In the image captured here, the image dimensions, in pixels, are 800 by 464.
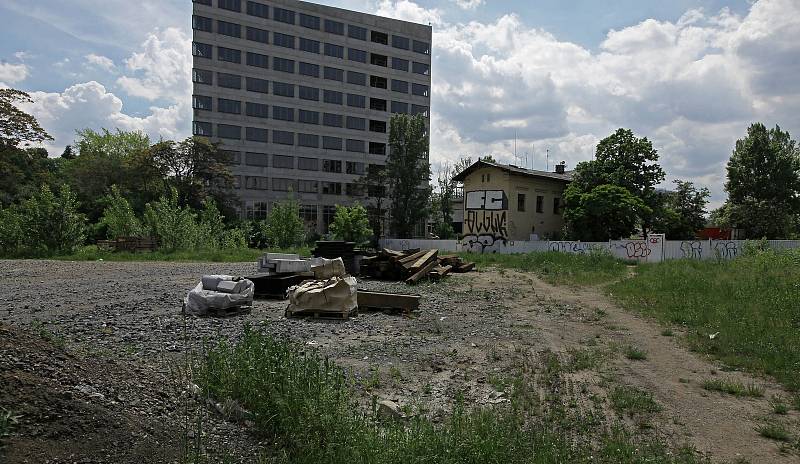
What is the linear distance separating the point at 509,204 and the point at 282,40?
1652 inches

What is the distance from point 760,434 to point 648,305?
26.8ft

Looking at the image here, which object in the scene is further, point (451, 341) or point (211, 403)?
point (451, 341)

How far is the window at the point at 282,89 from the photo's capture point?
2576 inches

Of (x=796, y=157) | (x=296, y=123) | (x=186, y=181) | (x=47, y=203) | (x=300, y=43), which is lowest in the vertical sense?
(x=47, y=203)

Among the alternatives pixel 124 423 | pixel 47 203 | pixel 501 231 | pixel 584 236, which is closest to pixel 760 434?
pixel 124 423

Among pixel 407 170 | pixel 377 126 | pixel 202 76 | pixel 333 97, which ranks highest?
pixel 202 76

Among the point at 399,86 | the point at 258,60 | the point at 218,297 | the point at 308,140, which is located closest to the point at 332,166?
the point at 308,140

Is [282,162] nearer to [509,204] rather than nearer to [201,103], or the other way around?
[201,103]

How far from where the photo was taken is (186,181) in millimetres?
47188

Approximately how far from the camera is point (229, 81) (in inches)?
2462

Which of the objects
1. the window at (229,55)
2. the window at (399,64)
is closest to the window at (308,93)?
the window at (229,55)

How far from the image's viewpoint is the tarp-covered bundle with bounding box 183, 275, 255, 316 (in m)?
10.1

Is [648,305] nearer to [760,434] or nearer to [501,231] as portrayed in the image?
[760,434]

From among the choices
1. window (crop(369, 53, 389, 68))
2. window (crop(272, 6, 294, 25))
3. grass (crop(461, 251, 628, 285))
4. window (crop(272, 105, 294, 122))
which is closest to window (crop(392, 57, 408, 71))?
window (crop(369, 53, 389, 68))
